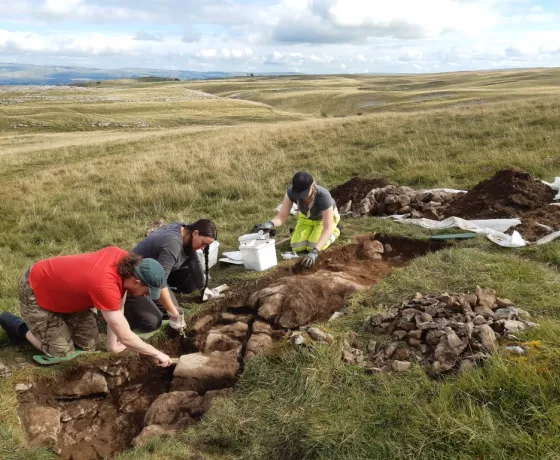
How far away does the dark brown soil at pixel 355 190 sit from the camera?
8.47m

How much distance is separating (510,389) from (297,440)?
1.38 meters

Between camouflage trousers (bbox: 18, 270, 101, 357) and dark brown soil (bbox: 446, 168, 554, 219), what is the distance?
5541 millimetres

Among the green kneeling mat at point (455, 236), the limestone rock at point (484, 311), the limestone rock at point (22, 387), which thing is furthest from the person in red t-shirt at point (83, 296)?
the green kneeling mat at point (455, 236)

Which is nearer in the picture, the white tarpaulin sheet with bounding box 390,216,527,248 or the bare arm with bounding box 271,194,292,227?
the white tarpaulin sheet with bounding box 390,216,527,248

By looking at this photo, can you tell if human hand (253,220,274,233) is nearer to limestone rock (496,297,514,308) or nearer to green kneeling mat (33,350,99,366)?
green kneeling mat (33,350,99,366)

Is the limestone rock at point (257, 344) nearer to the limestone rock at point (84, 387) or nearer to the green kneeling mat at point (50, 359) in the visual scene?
the limestone rock at point (84, 387)

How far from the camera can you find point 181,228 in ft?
15.3

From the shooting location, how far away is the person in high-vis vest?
556 centimetres

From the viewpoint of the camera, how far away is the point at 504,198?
7.13m

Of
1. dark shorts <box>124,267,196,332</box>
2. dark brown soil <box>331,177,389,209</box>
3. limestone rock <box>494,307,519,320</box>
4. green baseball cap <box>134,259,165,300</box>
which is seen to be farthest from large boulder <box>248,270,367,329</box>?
dark brown soil <box>331,177,389,209</box>

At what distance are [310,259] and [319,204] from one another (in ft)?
2.43

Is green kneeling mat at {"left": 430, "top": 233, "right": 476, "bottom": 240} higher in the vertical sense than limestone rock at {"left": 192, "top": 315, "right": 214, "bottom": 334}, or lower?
higher

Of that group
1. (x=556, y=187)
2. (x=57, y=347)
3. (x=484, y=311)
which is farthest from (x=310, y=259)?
(x=556, y=187)

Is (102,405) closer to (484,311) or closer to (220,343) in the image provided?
(220,343)
